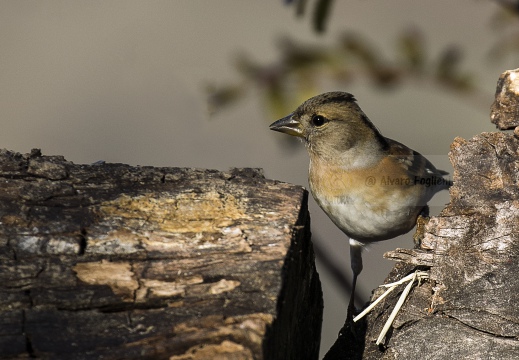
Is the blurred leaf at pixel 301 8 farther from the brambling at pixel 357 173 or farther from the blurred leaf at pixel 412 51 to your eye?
the brambling at pixel 357 173

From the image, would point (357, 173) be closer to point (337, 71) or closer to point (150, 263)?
point (337, 71)

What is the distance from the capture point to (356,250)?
454cm

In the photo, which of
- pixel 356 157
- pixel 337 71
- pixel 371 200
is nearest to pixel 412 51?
pixel 337 71

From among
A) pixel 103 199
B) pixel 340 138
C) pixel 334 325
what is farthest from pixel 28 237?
pixel 334 325

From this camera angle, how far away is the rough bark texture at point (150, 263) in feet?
7.04

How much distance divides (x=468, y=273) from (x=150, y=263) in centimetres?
128

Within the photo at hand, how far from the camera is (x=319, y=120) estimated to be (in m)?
4.36

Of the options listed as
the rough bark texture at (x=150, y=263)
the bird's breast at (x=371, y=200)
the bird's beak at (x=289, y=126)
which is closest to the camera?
the rough bark texture at (x=150, y=263)

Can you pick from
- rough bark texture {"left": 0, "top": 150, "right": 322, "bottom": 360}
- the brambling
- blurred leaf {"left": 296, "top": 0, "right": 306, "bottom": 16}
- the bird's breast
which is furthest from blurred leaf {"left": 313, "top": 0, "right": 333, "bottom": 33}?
the bird's breast

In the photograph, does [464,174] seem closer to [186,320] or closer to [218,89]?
[218,89]

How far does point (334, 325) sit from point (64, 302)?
413cm

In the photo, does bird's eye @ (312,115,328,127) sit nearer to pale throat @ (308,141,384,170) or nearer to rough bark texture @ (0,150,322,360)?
pale throat @ (308,141,384,170)

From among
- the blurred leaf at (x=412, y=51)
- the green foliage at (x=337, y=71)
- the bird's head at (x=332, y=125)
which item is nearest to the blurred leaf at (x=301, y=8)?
the green foliage at (x=337, y=71)

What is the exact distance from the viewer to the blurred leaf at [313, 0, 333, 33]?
2859mm
